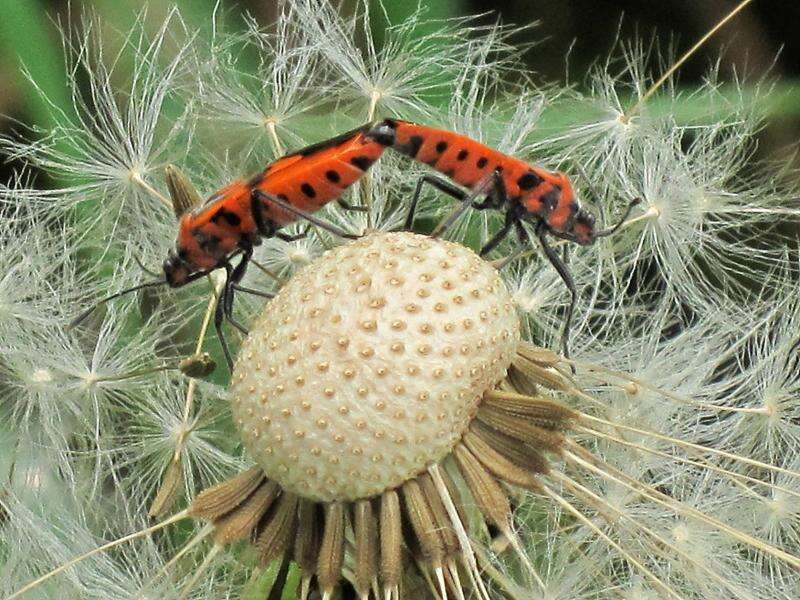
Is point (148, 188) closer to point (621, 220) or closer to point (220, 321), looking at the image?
point (220, 321)

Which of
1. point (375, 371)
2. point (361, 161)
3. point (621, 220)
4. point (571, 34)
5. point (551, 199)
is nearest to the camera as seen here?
point (375, 371)

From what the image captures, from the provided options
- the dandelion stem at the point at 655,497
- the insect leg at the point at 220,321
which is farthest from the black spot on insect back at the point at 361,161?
the dandelion stem at the point at 655,497

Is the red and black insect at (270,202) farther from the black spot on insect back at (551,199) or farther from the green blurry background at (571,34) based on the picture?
the green blurry background at (571,34)

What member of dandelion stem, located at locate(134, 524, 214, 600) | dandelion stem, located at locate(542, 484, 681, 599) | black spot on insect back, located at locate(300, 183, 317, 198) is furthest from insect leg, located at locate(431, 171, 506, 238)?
dandelion stem, located at locate(134, 524, 214, 600)

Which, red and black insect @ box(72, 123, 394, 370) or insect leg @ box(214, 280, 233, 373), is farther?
insect leg @ box(214, 280, 233, 373)

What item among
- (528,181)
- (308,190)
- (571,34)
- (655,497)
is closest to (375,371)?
(308,190)

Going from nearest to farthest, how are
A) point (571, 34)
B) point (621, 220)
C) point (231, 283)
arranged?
point (231, 283) < point (621, 220) < point (571, 34)

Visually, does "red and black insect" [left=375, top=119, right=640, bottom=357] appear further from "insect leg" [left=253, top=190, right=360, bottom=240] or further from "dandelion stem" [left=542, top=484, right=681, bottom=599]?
"dandelion stem" [left=542, top=484, right=681, bottom=599]

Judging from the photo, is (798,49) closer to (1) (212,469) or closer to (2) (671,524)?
(2) (671,524)
